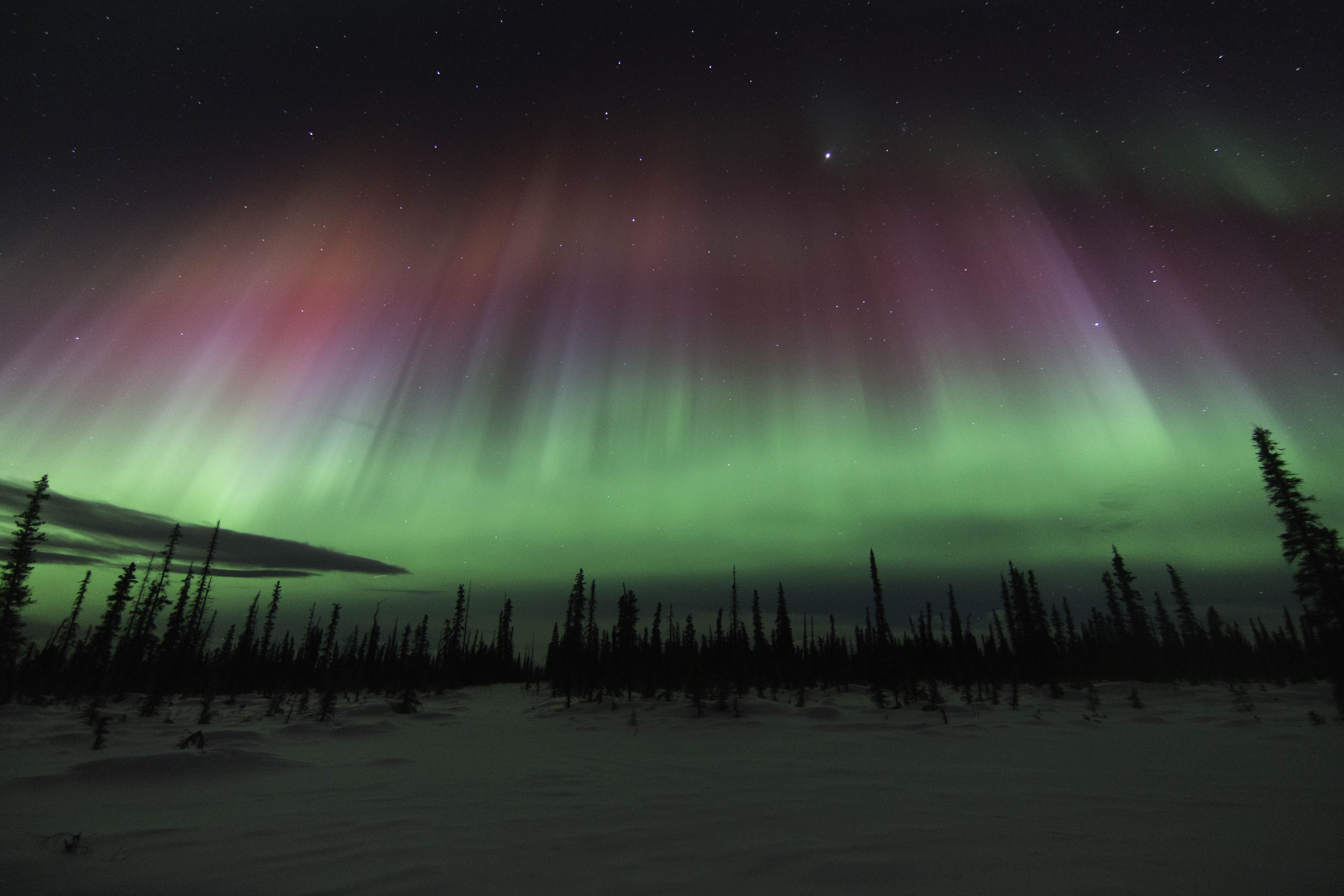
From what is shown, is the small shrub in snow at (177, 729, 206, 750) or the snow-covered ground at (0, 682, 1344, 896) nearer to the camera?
the snow-covered ground at (0, 682, 1344, 896)

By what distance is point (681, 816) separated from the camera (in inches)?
249

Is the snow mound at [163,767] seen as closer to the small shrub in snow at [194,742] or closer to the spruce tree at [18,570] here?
the small shrub in snow at [194,742]

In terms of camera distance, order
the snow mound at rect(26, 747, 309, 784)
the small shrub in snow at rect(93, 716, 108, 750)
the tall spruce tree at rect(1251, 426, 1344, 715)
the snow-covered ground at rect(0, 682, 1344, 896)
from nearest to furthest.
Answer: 1. the snow-covered ground at rect(0, 682, 1344, 896)
2. the snow mound at rect(26, 747, 309, 784)
3. the small shrub in snow at rect(93, 716, 108, 750)
4. the tall spruce tree at rect(1251, 426, 1344, 715)

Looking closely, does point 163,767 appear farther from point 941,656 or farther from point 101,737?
point 941,656

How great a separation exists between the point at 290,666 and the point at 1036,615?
294 feet

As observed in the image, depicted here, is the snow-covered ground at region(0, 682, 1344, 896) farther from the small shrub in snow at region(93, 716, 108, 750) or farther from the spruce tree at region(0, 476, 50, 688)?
the spruce tree at region(0, 476, 50, 688)

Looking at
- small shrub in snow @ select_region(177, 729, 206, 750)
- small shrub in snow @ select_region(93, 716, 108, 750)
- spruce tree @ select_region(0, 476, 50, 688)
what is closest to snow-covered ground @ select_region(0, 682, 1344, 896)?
small shrub in snow @ select_region(93, 716, 108, 750)

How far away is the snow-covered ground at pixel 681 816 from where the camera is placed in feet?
13.9

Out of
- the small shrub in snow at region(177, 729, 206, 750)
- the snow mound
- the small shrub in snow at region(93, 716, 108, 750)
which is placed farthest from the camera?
the small shrub in snow at region(93, 716, 108, 750)

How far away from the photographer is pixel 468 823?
6055 millimetres

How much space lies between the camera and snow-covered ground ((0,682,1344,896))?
4.23 meters

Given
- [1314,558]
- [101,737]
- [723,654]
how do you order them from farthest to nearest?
[723,654] → [1314,558] → [101,737]

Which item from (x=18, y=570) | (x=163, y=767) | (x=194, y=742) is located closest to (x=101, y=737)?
(x=194, y=742)

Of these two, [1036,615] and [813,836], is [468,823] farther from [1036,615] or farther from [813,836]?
[1036,615]
